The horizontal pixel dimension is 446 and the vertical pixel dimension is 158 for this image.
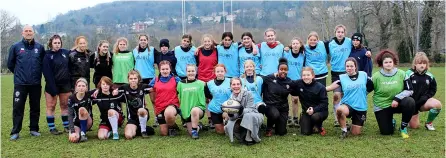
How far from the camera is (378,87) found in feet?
21.2

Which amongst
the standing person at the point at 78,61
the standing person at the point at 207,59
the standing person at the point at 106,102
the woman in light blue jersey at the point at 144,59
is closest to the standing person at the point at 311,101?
the standing person at the point at 207,59

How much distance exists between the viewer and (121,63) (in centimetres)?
742

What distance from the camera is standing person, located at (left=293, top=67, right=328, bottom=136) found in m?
6.44

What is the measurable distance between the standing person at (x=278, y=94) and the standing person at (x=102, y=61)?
2828 millimetres

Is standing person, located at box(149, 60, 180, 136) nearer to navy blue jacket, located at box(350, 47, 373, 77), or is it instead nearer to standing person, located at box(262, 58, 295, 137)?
standing person, located at box(262, 58, 295, 137)

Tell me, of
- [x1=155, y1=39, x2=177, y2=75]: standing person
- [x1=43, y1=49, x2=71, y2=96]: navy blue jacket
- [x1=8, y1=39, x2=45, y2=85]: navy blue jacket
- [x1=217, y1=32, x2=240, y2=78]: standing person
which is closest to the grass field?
[x1=43, y1=49, x2=71, y2=96]: navy blue jacket

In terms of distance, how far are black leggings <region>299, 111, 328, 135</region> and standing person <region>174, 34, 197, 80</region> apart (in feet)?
7.64

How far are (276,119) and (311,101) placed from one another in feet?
2.18

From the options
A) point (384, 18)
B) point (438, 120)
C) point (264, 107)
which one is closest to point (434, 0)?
point (384, 18)

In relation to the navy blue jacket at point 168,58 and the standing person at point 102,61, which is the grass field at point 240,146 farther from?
the navy blue jacket at point 168,58

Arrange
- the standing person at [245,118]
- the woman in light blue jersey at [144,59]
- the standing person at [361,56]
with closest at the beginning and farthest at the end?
the standing person at [245,118] → the standing person at [361,56] → the woman in light blue jersey at [144,59]

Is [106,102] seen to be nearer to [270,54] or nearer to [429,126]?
[270,54]

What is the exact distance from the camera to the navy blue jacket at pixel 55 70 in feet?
22.0

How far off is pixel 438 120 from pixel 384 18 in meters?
39.7
